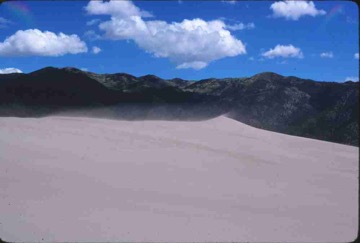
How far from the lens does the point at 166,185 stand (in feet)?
16.5

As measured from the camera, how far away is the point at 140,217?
166 inches

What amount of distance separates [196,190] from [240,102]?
253cm

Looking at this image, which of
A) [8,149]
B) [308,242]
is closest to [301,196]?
[308,242]

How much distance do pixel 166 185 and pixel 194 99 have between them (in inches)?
85.9

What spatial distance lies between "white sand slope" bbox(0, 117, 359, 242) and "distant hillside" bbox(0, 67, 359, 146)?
0.83ft

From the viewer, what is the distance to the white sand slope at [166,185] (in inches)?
156

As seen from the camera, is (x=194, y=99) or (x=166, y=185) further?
(x=194, y=99)

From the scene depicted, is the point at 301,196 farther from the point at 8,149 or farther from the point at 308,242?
the point at 8,149

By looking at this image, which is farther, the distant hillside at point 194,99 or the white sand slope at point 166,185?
the distant hillside at point 194,99

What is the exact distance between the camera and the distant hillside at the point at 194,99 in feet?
16.2

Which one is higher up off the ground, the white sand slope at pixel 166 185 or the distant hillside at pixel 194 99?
the distant hillside at pixel 194 99

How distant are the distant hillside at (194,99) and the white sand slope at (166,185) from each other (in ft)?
0.83

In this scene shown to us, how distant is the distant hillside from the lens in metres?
4.93

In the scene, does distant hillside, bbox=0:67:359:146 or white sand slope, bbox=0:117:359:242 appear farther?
distant hillside, bbox=0:67:359:146
